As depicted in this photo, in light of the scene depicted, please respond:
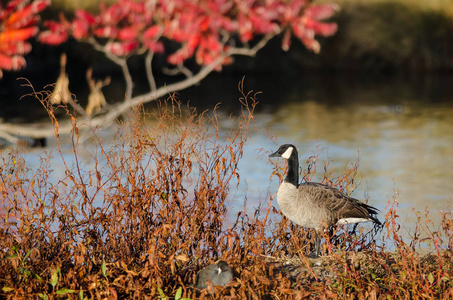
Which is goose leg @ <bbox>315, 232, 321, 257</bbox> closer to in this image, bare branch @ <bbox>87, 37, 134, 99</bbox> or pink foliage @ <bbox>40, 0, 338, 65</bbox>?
pink foliage @ <bbox>40, 0, 338, 65</bbox>

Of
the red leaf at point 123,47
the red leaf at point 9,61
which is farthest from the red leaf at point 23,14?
the red leaf at point 123,47

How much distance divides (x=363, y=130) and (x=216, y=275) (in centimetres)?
1408

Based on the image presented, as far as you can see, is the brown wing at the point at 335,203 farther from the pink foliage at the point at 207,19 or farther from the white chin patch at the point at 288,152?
the pink foliage at the point at 207,19

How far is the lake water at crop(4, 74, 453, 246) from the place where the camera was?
10.7 m

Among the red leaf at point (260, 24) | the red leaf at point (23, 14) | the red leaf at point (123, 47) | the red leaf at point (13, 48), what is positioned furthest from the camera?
the red leaf at point (123, 47)

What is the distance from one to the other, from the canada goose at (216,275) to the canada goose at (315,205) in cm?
103

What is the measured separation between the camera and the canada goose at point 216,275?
549 centimetres

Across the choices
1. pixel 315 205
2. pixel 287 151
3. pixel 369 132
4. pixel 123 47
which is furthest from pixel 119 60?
pixel 369 132

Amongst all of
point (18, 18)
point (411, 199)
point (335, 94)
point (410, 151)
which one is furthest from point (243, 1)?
point (335, 94)

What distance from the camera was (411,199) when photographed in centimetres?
1039

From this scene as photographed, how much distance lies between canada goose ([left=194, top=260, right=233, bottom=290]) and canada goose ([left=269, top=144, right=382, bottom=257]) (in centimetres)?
103

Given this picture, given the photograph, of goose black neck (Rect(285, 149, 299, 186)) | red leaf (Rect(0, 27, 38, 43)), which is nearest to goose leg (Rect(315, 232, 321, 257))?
goose black neck (Rect(285, 149, 299, 186))

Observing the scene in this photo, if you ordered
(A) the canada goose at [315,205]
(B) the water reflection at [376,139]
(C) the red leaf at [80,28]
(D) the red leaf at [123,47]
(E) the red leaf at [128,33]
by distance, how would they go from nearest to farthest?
(A) the canada goose at [315,205] → (C) the red leaf at [80,28] → (E) the red leaf at [128,33] → (D) the red leaf at [123,47] → (B) the water reflection at [376,139]

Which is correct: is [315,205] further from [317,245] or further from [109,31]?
[109,31]
